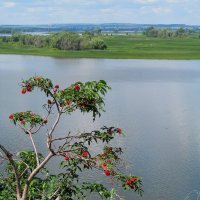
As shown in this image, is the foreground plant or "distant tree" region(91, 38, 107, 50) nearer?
the foreground plant

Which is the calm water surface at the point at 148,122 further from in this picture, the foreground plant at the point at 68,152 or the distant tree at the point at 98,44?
the distant tree at the point at 98,44

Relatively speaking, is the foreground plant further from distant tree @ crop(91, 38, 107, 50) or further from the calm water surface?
distant tree @ crop(91, 38, 107, 50)

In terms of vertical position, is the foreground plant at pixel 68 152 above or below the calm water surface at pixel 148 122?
above

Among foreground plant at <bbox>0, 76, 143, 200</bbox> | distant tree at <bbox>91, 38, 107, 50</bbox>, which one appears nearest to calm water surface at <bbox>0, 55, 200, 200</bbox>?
foreground plant at <bbox>0, 76, 143, 200</bbox>

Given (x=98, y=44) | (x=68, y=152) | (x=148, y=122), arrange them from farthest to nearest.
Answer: (x=98, y=44) → (x=148, y=122) → (x=68, y=152)

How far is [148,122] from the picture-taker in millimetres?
19250

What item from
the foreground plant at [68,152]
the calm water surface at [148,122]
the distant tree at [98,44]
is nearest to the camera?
the foreground plant at [68,152]

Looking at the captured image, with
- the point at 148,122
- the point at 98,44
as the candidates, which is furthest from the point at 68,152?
the point at 98,44

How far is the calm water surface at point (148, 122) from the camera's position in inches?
488

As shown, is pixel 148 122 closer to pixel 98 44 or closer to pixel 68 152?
pixel 68 152

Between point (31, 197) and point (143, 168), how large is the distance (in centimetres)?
862

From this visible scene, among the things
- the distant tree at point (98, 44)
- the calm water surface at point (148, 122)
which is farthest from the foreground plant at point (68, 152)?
the distant tree at point (98, 44)

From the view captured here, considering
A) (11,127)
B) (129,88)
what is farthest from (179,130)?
(129,88)

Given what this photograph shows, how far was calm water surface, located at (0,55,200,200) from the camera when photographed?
12.4 m
